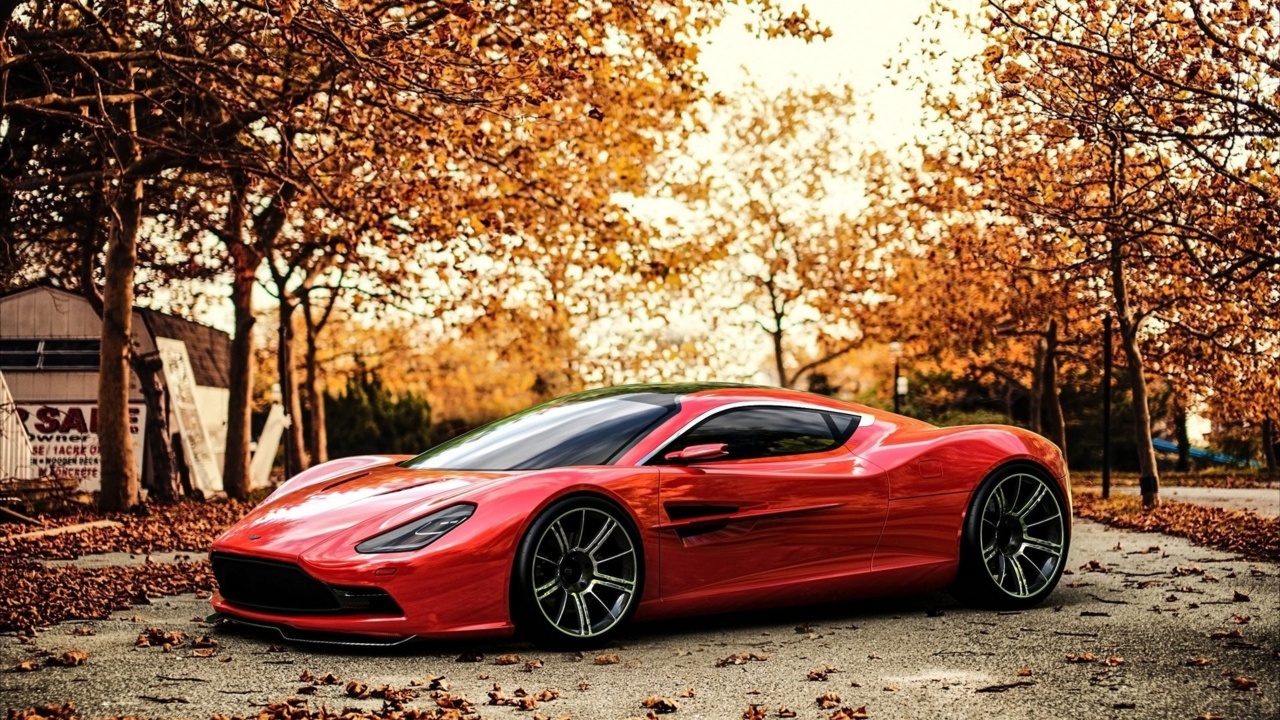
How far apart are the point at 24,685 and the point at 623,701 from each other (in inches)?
97.2

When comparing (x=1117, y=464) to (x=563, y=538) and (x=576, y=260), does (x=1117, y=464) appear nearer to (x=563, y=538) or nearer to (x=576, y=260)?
(x=576, y=260)

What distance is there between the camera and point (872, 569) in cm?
789

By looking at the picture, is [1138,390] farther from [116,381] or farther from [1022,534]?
[116,381]

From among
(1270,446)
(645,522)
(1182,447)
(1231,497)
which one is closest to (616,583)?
(645,522)

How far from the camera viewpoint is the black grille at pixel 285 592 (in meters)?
6.52

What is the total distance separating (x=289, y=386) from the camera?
1044 inches

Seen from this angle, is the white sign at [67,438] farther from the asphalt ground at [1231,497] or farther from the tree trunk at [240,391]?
the asphalt ground at [1231,497]

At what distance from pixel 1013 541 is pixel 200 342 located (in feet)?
77.6

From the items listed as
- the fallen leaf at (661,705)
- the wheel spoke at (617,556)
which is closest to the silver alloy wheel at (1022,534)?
the wheel spoke at (617,556)

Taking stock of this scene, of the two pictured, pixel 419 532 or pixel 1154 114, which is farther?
pixel 1154 114

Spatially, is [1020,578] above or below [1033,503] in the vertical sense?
below

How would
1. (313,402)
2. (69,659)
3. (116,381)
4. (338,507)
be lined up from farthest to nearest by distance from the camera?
1. (313,402)
2. (116,381)
3. (338,507)
4. (69,659)

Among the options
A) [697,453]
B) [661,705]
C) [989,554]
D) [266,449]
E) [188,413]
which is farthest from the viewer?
[266,449]

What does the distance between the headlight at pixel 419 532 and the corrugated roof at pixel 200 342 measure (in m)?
19.0
